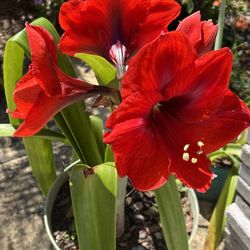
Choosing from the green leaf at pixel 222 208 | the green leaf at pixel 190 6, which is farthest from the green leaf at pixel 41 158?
the green leaf at pixel 190 6

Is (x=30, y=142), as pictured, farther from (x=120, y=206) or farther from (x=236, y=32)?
(x=236, y=32)

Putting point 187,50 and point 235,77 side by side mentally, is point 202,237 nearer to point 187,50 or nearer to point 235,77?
point 235,77

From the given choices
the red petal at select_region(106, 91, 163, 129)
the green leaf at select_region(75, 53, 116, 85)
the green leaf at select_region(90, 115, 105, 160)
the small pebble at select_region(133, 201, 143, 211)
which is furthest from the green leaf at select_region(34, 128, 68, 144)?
the red petal at select_region(106, 91, 163, 129)

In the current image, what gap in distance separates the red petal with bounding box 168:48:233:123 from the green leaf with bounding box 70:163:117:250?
11.6 inches

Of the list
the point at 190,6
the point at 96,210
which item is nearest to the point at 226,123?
the point at 96,210

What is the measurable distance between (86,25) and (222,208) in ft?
2.96

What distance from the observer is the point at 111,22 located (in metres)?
0.74

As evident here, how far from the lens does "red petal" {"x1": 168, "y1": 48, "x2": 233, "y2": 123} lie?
57 cm

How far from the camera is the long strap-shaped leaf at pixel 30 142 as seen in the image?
37.9 inches

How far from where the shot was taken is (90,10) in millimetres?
697

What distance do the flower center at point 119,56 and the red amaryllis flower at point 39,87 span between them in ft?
0.39

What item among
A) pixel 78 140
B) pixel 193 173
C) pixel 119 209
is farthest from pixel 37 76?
pixel 119 209

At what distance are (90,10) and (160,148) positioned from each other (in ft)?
0.88

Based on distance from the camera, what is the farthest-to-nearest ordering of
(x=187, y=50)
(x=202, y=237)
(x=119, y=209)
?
1. (x=202, y=237)
2. (x=119, y=209)
3. (x=187, y=50)
